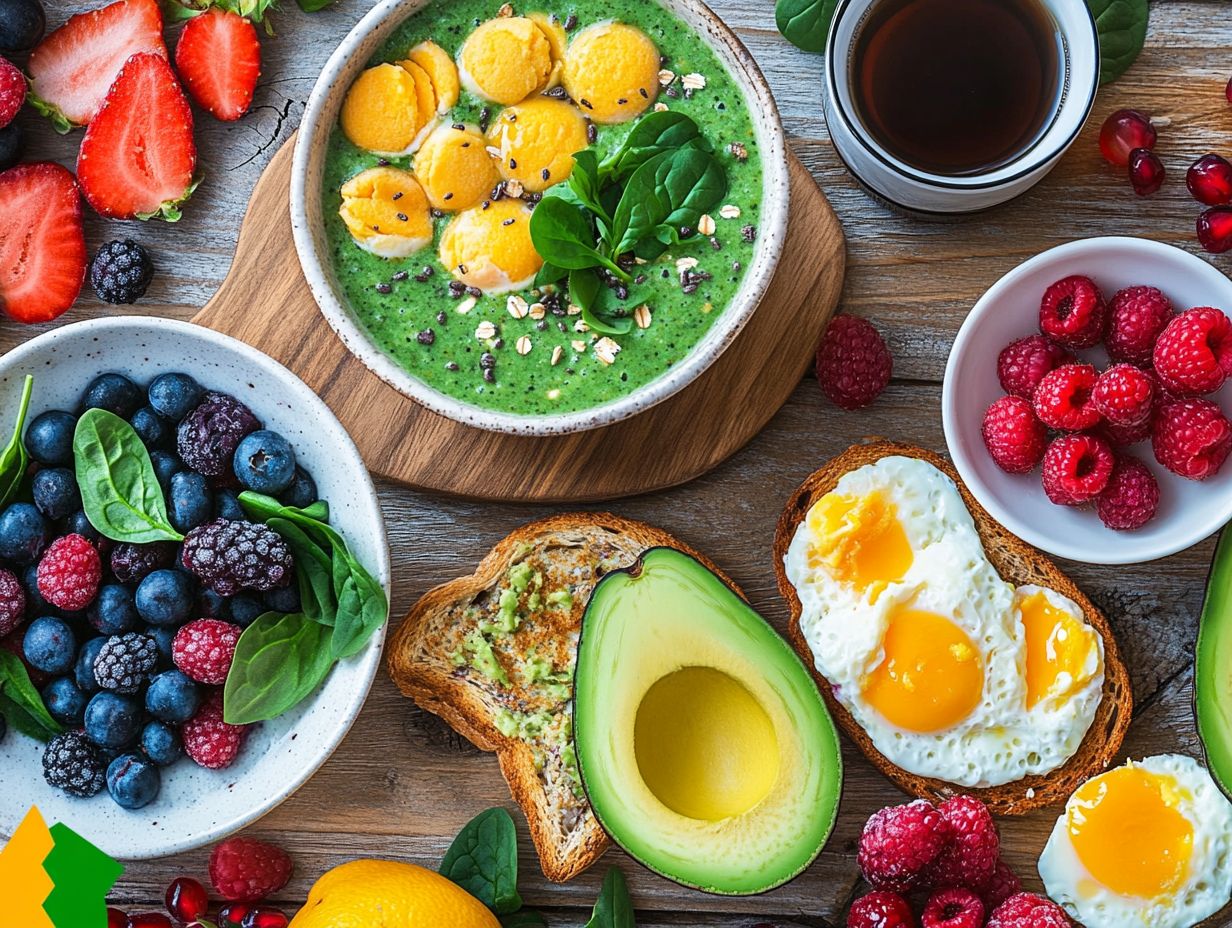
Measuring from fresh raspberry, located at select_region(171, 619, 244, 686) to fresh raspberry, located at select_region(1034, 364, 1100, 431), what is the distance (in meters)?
1.61

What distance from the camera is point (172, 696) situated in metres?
2.31

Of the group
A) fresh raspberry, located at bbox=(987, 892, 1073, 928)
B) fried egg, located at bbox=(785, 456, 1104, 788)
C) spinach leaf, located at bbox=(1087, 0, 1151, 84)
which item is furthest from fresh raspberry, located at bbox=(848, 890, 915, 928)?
spinach leaf, located at bbox=(1087, 0, 1151, 84)

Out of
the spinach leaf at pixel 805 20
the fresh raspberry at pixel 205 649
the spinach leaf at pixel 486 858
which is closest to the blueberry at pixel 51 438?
the fresh raspberry at pixel 205 649

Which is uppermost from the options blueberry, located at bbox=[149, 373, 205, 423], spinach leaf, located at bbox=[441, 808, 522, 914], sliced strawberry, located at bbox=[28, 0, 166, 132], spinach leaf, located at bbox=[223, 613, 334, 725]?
sliced strawberry, located at bbox=[28, 0, 166, 132]

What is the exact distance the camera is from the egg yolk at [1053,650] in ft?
8.17

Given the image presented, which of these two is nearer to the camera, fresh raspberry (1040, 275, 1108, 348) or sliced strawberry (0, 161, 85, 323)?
fresh raspberry (1040, 275, 1108, 348)

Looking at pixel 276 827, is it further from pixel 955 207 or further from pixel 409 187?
pixel 955 207

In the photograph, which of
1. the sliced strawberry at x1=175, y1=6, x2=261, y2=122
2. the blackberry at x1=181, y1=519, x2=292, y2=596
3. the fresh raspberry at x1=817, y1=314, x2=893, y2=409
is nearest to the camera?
the blackberry at x1=181, y1=519, x2=292, y2=596

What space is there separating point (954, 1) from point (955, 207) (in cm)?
45

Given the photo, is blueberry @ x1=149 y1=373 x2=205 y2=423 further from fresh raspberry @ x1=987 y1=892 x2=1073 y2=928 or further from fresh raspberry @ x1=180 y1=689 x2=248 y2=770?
fresh raspberry @ x1=987 y1=892 x2=1073 y2=928

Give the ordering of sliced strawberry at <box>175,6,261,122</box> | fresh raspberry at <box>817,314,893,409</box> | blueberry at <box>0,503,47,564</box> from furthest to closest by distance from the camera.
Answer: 1. sliced strawberry at <box>175,6,261,122</box>
2. fresh raspberry at <box>817,314,893,409</box>
3. blueberry at <box>0,503,47,564</box>

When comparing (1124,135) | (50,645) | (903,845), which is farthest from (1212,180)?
(50,645)

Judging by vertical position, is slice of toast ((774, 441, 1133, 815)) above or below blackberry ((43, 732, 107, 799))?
below

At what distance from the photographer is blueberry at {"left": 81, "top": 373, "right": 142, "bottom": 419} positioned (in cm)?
235
